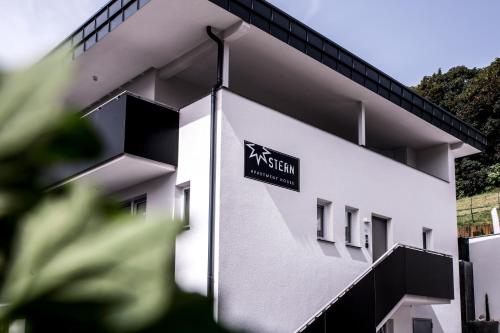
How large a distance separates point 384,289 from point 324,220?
1.76 metres

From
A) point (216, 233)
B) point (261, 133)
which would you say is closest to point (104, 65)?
point (261, 133)

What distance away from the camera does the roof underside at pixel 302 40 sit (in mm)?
11250

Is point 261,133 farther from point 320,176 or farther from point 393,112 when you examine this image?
point 393,112

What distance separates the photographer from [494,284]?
1850 cm

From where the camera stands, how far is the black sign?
1153 centimetres

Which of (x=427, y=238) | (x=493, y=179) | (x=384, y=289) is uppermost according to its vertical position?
(x=493, y=179)

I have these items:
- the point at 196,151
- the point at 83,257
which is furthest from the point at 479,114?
the point at 83,257

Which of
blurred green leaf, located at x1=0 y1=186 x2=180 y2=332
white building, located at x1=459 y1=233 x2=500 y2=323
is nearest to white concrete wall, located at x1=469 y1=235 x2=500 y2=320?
white building, located at x1=459 y1=233 x2=500 y2=323

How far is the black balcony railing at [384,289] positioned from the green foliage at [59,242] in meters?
11.0

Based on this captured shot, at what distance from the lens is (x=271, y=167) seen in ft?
39.1

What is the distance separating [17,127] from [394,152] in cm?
1856

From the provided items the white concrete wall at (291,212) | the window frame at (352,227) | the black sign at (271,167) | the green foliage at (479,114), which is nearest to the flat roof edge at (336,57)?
the white concrete wall at (291,212)

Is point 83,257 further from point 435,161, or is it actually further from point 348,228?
point 435,161

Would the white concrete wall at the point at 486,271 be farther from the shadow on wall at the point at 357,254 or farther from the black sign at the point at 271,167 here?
the black sign at the point at 271,167
